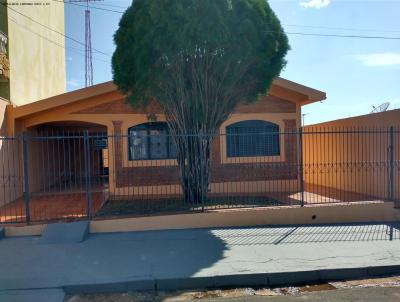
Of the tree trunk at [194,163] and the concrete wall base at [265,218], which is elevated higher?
the tree trunk at [194,163]

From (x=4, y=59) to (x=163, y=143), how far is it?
554cm

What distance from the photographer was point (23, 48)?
1289 centimetres

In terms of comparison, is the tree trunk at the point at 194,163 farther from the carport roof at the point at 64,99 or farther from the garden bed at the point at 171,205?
the carport roof at the point at 64,99

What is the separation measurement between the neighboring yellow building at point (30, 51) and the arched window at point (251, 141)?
24.0 feet

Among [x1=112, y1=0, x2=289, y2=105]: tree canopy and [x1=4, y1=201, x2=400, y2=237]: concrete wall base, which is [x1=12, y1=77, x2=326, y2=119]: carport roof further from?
[x1=4, y1=201, x2=400, y2=237]: concrete wall base

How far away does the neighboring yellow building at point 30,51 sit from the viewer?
11.4 meters

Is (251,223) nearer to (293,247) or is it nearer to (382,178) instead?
(293,247)

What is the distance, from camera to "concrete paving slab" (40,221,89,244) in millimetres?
7098

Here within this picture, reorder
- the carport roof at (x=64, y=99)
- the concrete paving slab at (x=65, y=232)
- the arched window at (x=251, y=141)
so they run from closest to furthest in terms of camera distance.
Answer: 1. the concrete paving slab at (x=65, y=232)
2. the carport roof at (x=64, y=99)
3. the arched window at (x=251, y=141)

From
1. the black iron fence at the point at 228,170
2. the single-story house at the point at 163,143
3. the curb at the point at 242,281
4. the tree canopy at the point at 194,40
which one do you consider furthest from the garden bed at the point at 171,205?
the curb at the point at 242,281

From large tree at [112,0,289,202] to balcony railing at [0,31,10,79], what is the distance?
3.99m

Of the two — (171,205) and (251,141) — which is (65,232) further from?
(251,141)

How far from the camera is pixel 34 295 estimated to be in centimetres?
477

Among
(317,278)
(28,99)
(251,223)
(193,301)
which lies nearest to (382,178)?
(251,223)
